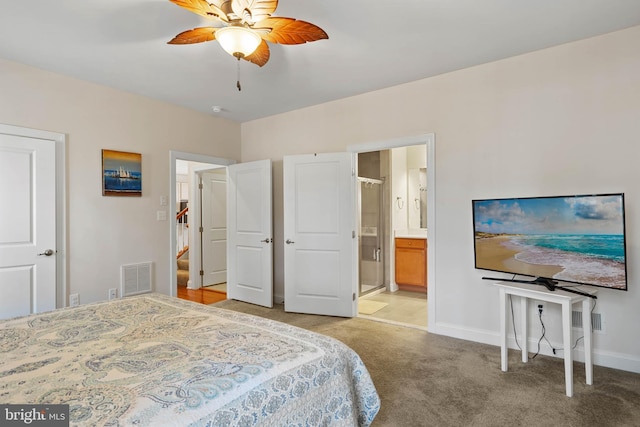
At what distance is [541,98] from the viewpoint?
9.53 feet

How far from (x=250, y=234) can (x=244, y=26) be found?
302cm

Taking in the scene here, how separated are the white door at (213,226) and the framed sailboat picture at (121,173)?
1.77m

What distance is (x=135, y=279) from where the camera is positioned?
382 centimetres

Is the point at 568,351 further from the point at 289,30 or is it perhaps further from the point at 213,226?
the point at 213,226

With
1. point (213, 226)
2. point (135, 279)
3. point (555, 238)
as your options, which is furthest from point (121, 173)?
point (555, 238)

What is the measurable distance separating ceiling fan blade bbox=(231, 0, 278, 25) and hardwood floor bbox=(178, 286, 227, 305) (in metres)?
3.77

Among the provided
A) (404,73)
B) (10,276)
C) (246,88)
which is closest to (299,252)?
(246,88)

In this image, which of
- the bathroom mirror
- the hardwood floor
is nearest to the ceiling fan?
the hardwood floor

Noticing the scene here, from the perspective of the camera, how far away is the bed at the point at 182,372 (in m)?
1.01

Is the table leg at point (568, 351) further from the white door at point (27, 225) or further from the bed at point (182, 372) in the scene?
the white door at point (27, 225)

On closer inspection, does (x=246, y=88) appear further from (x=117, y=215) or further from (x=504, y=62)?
(x=504, y=62)

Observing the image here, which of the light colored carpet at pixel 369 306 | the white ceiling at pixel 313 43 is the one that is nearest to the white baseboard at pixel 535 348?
the light colored carpet at pixel 369 306

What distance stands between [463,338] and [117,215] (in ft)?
12.4

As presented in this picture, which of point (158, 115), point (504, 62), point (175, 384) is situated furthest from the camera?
point (158, 115)
